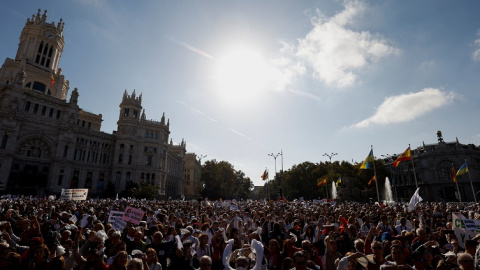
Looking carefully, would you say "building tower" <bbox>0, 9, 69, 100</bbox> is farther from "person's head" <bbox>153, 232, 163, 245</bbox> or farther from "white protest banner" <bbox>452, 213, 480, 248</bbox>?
"white protest banner" <bbox>452, 213, 480, 248</bbox>

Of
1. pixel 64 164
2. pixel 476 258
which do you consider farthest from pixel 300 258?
pixel 64 164

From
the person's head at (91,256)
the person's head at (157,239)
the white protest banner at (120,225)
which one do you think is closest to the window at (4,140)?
the white protest banner at (120,225)

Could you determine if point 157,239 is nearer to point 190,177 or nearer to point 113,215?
point 113,215

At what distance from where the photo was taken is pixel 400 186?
2894 inches

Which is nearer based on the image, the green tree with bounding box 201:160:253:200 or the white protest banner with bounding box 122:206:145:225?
the white protest banner with bounding box 122:206:145:225

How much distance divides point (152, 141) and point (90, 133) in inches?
553

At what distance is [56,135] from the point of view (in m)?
51.2

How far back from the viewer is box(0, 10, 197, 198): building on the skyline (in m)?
45.4

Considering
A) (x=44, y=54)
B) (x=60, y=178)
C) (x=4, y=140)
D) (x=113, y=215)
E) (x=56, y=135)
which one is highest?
(x=44, y=54)

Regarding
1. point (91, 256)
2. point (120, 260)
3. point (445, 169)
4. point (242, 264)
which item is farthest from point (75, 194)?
point (445, 169)

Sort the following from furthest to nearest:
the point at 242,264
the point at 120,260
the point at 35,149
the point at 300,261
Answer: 1. the point at 35,149
2. the point at 120,260
3. the point at 242,264
4. the point at 300,261

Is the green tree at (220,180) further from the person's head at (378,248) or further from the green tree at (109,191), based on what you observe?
the person's head at (378,248)

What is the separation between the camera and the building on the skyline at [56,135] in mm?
45375

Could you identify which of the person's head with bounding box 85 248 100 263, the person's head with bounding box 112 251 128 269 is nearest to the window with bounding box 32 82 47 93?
the person's head with bounding box 85 248 100 263
